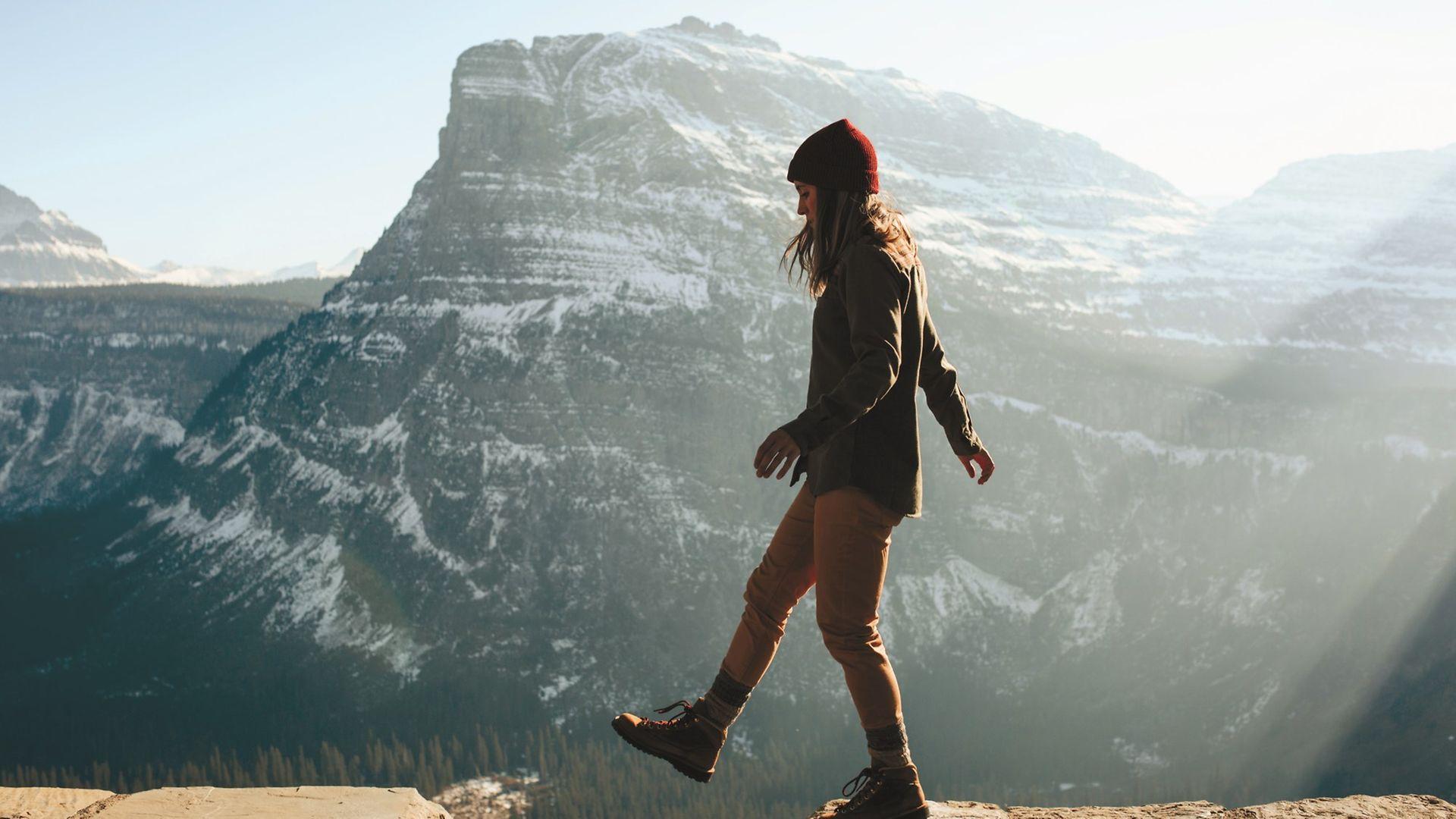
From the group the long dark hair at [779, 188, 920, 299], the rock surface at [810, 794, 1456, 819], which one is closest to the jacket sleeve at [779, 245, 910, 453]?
the long dark hair at [779, 188, 920, 299]

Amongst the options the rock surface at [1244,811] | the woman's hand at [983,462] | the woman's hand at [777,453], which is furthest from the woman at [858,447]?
the rock surface at [1244,811]

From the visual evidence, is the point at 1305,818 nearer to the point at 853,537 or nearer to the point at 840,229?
the point at 853,537

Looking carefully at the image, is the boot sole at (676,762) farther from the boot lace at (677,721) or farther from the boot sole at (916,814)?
the boot sole at (916,814)

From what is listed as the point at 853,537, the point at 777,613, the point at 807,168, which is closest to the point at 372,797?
the point at 777,613

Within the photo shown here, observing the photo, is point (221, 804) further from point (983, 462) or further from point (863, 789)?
point (983, 462)

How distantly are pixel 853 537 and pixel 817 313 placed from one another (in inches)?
77.1

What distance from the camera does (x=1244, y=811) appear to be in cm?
1241

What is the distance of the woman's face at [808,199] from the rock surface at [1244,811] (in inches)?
216

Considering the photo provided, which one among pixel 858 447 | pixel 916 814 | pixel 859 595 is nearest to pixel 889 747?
pixel 916 814

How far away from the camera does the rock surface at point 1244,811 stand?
12102mm

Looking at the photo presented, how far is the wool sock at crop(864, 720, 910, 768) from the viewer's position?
11.2m

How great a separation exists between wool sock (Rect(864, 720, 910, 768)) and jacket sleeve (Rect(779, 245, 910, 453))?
3.07 meters

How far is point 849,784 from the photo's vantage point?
10.9 metres

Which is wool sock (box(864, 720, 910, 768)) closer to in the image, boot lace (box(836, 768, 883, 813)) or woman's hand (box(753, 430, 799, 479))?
boot lace (box(836, 768, 883, 813))
